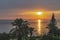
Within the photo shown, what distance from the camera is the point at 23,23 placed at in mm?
77875

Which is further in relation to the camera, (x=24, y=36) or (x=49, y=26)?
(x=49, y=26)

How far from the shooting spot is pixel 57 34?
101 metres

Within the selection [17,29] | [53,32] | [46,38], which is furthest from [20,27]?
[53,32]

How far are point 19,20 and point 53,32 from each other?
23137 millimetres

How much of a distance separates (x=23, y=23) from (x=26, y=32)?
9.30 ft

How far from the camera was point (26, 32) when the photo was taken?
260 feet

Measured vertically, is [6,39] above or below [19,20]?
below

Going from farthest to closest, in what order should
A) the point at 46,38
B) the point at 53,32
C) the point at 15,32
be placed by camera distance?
the point at 53,32 → the point at 46,38 → the point at 15,32

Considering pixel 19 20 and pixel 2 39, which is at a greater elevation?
pixel 19 20

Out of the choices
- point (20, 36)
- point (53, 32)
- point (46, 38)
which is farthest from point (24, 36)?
point (53, 32)

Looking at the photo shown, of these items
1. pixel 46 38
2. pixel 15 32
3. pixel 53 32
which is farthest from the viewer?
pixel 53 32

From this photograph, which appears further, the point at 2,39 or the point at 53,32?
the point at 53,32

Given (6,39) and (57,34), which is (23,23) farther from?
(57,34)

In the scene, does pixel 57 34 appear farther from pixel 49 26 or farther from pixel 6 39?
pixel 6 39
